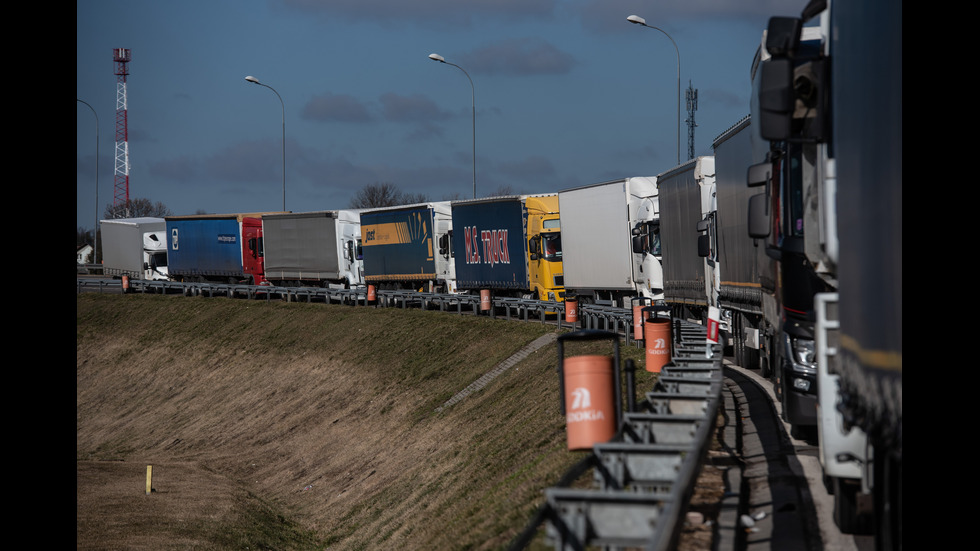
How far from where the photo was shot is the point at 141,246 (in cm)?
6794

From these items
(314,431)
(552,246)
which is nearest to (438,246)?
(552,246)

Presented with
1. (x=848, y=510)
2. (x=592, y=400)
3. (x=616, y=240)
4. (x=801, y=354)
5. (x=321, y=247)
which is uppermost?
(x=321, y=247)

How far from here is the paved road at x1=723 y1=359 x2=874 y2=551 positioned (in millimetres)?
8594

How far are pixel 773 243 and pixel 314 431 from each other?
24.4 metres

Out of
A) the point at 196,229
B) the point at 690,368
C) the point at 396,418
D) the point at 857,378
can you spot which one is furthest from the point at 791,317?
the point at 196,229

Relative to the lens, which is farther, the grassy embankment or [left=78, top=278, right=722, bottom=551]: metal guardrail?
the grassy embankment

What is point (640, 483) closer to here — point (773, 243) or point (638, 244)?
point (773, 243)

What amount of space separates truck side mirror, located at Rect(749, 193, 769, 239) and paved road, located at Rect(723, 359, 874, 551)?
2.51 m

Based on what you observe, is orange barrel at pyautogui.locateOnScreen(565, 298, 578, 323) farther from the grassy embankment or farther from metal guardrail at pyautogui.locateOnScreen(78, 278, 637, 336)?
the grassy embankment

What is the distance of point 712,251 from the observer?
75.8 feet

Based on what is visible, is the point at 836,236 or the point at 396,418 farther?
the point at 396,418

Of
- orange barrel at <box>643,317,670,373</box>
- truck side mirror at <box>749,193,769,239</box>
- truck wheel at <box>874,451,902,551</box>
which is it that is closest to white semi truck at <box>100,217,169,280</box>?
orange barrel at <box>643,317,670,373</box>
